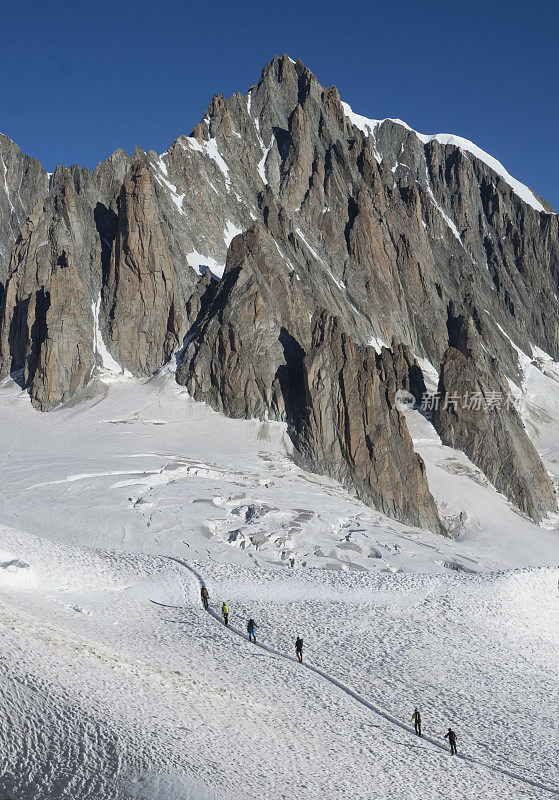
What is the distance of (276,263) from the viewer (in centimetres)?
9256

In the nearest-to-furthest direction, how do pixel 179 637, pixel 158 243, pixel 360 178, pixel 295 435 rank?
pixel 179 637 → pixel 295 435 → pixel 158 243 → pixel 360 178

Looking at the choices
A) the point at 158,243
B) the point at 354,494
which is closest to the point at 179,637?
the point at 354,494

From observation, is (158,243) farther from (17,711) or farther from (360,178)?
(17,711)

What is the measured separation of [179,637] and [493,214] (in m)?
148

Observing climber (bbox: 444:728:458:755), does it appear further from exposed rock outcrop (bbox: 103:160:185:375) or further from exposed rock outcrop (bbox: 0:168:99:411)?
exposed rock outcrop (bbox: 103:160:185:375)

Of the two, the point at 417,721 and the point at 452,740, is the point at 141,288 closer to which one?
the point at 417,721

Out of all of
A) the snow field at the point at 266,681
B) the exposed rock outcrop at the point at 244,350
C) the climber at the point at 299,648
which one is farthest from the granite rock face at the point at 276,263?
the climber at the point at 299,648

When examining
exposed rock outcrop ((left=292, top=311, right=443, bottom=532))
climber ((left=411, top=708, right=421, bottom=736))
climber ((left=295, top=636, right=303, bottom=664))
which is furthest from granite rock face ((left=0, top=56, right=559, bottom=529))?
climber ((left=411, top=708, right=421, bottom=736))

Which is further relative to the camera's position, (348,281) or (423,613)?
(348,281)

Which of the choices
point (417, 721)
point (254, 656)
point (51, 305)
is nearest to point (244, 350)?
point (51, 305)

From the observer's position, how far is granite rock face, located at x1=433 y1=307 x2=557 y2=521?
262ft

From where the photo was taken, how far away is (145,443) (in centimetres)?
6769

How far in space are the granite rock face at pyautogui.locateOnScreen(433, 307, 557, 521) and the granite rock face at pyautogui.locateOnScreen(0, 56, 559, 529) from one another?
1.23ft

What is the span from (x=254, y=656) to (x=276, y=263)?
74390 millimetres
